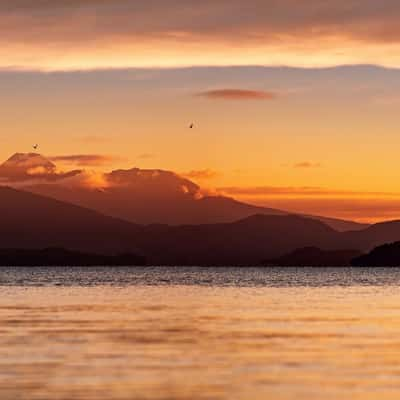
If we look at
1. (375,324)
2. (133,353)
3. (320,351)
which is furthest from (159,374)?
(375,324)

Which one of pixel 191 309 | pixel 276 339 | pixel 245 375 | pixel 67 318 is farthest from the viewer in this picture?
pixel 191 309

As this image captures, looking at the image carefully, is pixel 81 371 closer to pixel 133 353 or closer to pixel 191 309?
pixel 133 353

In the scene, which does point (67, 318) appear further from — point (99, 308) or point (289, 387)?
point (289, 387)

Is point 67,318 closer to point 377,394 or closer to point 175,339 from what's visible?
point 175,339

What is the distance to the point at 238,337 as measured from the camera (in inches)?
2277

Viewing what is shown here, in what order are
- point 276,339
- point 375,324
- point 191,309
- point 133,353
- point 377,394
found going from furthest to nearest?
point 191,309 < point 375,324 < point 276,339 < point 133,353 < point 377,394

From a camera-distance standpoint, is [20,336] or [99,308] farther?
[99,308]

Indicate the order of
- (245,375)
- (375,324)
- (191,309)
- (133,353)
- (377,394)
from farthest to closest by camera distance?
(191,309) < (375,324) < (133,353) < (245,375) < (377,394)

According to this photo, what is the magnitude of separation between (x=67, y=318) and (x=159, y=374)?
31590mm

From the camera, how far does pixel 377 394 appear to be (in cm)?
3709

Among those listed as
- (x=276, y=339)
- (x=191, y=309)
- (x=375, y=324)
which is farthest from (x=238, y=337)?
(x=191, y=309)

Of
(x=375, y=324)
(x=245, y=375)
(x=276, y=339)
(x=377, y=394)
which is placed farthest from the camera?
(x=375, y=324)

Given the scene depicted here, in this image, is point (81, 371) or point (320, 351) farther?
point (320, 351)

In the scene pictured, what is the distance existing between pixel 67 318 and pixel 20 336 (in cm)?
1556
